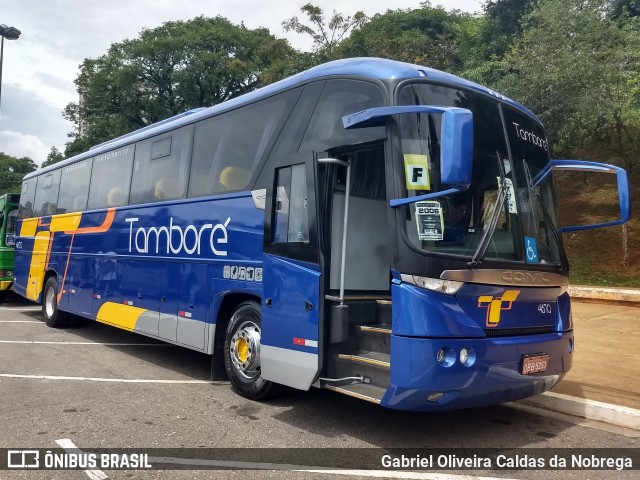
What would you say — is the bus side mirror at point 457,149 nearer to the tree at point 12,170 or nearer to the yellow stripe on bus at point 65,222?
the yellow stripe on bus at point 65,222

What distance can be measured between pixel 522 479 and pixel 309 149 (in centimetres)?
353

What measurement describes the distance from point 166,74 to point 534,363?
37352 mm

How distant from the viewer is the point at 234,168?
22.2 ft

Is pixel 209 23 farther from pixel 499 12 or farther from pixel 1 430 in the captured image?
pixel 1 430

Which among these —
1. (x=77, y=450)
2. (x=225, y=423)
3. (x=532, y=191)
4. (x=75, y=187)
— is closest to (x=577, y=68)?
(x=532, y=191)

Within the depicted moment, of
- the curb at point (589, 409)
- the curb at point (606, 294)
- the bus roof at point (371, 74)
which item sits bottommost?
the curb at point (589, 409)

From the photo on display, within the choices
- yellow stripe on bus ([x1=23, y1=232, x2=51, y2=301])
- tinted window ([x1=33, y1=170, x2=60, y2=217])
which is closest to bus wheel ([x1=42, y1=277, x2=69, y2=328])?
yellow stripe on bus ([x1=23, y1=232, x2=51, y2=301])

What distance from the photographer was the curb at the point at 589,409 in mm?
5684

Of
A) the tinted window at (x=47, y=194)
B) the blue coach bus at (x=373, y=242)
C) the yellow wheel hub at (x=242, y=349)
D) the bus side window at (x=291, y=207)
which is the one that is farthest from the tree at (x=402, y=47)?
the yellow wheel hub at (x=242, y=349)

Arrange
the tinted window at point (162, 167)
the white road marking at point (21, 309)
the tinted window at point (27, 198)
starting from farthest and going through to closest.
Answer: the white road marking at point (21, 309), the tinted window at point (27, 198), the tinted window at point (162, 167)

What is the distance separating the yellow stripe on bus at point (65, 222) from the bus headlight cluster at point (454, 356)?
8578 mm

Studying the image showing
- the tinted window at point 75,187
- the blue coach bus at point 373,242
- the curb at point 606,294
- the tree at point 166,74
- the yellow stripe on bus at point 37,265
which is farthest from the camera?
the tree at point 166,74

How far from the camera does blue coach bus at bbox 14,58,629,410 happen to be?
455 centimetres

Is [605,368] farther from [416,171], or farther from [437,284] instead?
[416,171]
